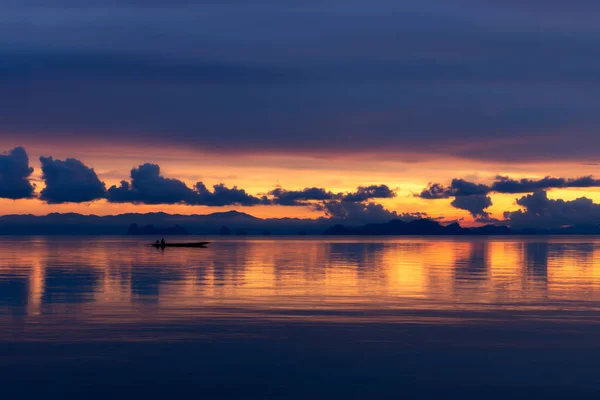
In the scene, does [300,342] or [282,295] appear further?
[282,295]

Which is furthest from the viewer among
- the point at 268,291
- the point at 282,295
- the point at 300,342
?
the point at 268,291

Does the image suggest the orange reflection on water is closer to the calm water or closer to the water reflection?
the water reflection

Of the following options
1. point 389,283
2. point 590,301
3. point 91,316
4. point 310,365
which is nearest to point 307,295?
point 389,283

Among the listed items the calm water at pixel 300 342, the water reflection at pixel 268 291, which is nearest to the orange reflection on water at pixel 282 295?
the water reflection at pixel 268 291

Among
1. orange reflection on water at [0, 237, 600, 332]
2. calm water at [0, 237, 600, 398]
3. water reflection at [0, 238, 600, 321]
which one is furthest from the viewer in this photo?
water reflection at [0, 238, 600, 321]

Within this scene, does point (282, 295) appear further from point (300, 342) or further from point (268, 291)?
point (300, 342)

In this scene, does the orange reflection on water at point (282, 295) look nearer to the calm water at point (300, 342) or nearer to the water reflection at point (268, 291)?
the water reflection at point (268, 291)

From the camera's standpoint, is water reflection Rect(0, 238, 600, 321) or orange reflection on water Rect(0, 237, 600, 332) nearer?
orange reflection on water Rect(0, 237, 600, 332)

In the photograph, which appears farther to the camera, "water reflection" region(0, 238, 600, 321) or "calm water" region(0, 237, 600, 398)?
"water reflection" region(0, 238, 600, 321)

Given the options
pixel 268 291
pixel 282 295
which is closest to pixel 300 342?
pixel 282 295

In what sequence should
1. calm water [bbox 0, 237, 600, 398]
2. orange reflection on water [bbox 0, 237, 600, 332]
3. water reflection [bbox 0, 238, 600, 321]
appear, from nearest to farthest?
calm water [bbox 0, 237, 600, 398], orange reflection on water [bbox 0, 237, 600, 332], water reflection [bbox 0, 238, 600, 321]

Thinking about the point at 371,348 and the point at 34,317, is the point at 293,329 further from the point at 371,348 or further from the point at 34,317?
the point at 34,317

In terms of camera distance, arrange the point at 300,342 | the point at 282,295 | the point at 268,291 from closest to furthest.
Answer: the point at 300,342 < the point at 282,295 < the point at 268,291

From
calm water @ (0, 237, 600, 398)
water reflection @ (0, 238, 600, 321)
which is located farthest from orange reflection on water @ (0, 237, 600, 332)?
calm water @ (0, 237, 600, 398)
